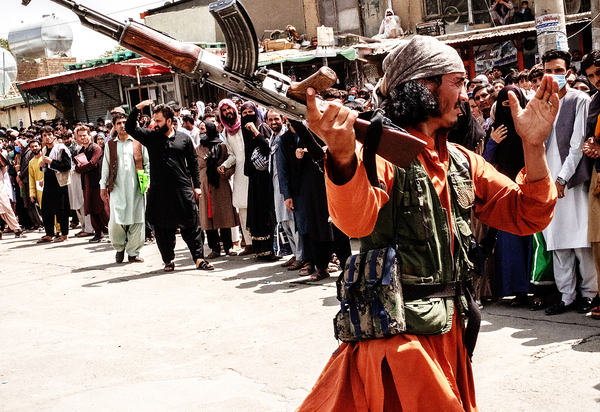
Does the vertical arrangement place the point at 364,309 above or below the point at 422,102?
below

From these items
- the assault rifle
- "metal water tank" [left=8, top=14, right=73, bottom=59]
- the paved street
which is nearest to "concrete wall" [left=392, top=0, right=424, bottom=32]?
the paved street

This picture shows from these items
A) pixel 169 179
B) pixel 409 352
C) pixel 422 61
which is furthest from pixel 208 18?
pixel 409 352

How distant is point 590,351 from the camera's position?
4.78 metres

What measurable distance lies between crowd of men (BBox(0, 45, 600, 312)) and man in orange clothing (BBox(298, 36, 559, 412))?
1.84 m

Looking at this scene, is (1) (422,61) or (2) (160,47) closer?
(1) (422,61)

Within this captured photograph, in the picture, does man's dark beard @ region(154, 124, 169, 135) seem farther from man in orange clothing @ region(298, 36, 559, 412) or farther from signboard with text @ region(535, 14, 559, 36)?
man in orange clothing @ region(298, 36, 559, 412)

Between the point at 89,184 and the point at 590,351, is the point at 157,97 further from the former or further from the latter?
the point at 590,351

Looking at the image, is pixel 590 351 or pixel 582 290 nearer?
pixel 590 351

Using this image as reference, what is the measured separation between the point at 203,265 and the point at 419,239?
282 inches

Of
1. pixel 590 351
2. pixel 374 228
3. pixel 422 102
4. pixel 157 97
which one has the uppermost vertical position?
pixel 157 97

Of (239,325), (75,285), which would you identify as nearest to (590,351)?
(239,325)

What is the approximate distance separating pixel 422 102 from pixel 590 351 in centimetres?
308

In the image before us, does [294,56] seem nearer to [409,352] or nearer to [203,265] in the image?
[203,265]

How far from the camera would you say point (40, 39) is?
3478cm
